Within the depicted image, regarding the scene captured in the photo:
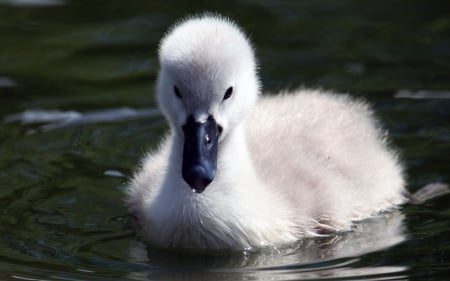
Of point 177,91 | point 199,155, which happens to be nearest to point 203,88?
point 177,91

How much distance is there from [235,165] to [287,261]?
540 millimetres

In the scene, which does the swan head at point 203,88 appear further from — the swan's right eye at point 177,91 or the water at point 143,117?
the water at point 143,117

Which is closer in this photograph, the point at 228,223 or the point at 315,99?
the point at 228,223

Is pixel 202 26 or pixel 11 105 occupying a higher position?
pixel 11 105

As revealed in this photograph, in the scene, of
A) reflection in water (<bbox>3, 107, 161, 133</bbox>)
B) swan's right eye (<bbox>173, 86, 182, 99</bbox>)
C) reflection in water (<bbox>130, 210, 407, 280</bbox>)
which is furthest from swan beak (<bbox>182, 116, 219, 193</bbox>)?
reflection in water (<bbox>3, 107, 161, 133</bbox>)

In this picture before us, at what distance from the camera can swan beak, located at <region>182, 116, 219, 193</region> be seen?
571 cm

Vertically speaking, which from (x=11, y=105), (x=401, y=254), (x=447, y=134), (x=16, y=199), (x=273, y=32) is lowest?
(x=401, y=254)

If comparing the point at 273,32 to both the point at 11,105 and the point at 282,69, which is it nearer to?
the point at 282,69

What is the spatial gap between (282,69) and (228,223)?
9.90 feet

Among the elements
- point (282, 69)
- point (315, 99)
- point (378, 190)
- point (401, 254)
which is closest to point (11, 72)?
point (282, 69)

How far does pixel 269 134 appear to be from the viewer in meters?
6.83

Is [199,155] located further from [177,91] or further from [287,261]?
[287,261]

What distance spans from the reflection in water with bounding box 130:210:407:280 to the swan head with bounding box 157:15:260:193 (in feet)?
1.41

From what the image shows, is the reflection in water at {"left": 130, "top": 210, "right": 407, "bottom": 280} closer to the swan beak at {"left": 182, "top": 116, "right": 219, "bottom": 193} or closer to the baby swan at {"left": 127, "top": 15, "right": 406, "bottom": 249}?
the baby swan at {"left": 127, "top": 15, "right": 406, "bottom": 249}
